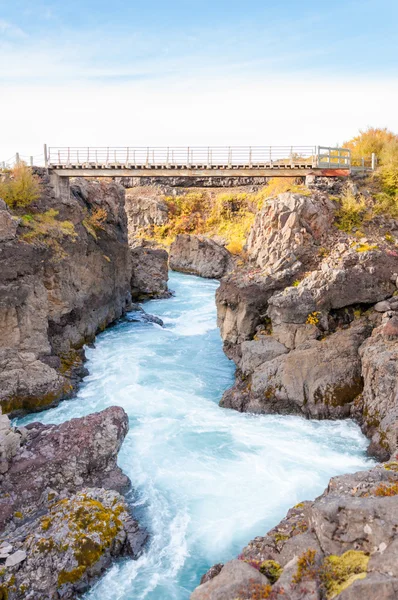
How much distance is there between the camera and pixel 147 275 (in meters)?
45.1

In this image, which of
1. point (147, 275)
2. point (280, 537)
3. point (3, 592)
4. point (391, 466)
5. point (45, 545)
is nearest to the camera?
point (280, 537)

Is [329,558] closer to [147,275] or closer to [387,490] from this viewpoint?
[387,490]

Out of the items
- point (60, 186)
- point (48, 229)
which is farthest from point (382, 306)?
point (60, 186)

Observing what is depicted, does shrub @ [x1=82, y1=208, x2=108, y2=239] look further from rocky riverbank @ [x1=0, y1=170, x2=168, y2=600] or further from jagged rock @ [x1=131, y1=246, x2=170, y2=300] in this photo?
jagged rock @ [x1=131, y1=246, x2=170, y2=300]

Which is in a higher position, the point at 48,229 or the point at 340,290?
the point at 48,229

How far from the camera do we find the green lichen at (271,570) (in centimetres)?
880

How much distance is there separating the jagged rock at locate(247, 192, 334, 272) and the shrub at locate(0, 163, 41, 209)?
46.0 feet

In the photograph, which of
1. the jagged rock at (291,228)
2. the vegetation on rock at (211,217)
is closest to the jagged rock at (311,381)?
the jagged rock at (291,228)

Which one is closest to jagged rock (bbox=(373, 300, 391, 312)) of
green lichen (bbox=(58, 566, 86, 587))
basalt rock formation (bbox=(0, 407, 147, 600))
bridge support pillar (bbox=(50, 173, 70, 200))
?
basalt rock formation (bbox=(0, 407, 147, 600))

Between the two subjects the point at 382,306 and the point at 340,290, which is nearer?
the point at 382,306

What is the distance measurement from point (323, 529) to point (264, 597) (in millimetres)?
1837

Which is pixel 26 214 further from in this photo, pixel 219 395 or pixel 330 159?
pixel 330 159

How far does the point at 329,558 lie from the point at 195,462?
9.08 meters

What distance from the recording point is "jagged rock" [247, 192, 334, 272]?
2433 centimetres
